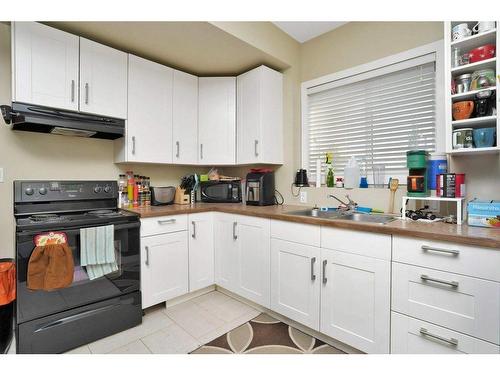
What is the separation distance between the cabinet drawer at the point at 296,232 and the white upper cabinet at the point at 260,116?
2.67 feet

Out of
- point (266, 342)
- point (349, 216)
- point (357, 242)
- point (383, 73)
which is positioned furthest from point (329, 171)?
point (266, 342)

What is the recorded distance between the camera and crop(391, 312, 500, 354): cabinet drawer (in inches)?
45.2

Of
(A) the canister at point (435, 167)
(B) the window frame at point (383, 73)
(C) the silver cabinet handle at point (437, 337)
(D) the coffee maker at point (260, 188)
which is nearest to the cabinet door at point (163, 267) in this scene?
(D) the coffee maker at point (260, 188)

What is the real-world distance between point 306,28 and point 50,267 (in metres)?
2.76

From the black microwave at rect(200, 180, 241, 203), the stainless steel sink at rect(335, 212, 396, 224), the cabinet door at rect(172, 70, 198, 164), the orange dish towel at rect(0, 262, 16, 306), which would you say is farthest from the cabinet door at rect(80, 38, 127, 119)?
the stainless steel sink at rect(335, 212, 396, 224)

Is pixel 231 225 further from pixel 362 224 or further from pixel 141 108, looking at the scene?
pixel 141 108

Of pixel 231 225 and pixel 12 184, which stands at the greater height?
pixel 12 184

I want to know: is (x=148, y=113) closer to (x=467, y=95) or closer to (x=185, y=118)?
(x=185, y=118)

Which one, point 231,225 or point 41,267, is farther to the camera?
point 231,225
